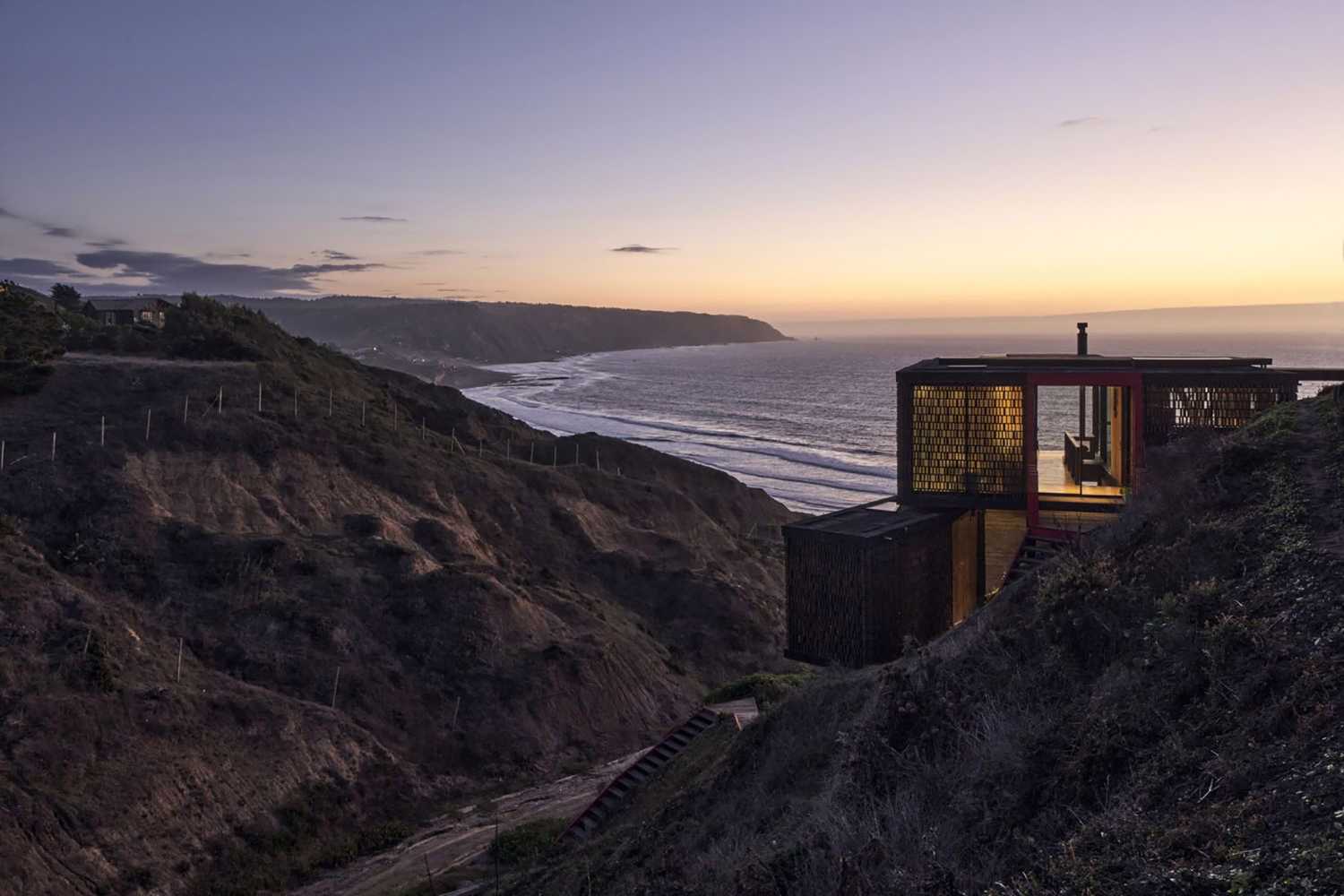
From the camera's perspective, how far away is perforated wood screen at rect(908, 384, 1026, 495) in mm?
25781

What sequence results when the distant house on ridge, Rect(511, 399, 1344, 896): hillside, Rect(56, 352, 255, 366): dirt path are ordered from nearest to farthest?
Rect(511, 399, 1344, 896): hillside
Rect(56, 352, 255, 366): dirt path
the distant house on ridge

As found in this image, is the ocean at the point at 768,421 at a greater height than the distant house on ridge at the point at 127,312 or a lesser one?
lesser

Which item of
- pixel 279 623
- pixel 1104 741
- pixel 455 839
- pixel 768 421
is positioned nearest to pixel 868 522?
pixel 455 839

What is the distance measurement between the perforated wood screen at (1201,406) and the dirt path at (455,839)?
19.8m

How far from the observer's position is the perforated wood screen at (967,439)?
25781mm

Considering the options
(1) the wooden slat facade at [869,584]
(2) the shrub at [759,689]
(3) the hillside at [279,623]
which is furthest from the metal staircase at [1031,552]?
(3) the hillside at [279,623]

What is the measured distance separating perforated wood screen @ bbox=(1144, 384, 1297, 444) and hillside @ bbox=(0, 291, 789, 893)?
Result: 803 inches

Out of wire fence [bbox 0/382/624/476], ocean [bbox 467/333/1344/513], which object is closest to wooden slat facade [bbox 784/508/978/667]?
wire fence [bbox 0/382/624/476]

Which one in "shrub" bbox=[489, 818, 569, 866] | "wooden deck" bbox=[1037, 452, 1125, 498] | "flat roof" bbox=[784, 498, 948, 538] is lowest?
"shrub" bbox=[489, 818, 569, 866]

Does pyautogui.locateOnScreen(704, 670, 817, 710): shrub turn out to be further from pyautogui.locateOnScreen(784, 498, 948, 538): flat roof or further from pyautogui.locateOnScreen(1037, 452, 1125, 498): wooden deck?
pyautogui.locateOnScreen(1037, 452, 1125, 498): wooden deck

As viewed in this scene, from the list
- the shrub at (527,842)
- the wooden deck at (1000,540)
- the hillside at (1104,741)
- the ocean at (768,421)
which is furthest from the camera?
the ocean at (768,421)

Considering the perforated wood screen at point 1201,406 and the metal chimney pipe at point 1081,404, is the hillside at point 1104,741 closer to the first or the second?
the perforated wood screen at point 1201,406

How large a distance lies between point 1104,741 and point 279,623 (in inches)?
1118

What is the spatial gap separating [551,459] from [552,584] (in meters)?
27.3
